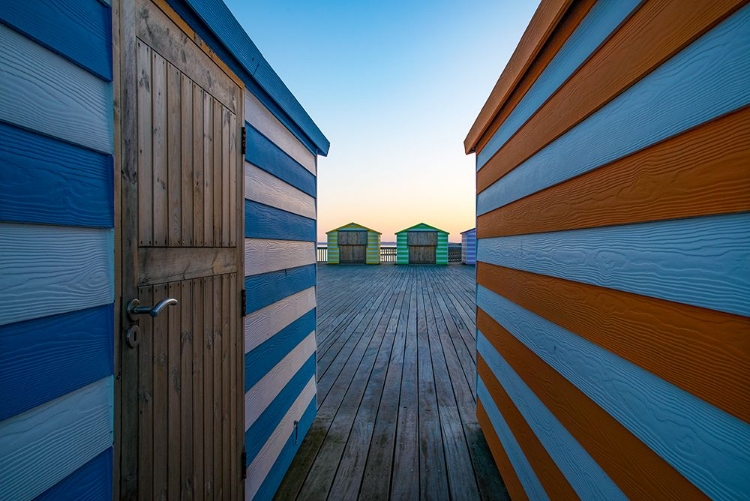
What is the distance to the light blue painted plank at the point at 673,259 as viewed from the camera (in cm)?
48

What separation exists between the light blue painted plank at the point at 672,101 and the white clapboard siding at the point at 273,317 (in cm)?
151

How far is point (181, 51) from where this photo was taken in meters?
1.06

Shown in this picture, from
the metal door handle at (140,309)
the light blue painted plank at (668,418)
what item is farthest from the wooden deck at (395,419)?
the metal door handle at (140,309)

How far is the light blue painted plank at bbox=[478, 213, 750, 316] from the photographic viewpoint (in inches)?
19.1

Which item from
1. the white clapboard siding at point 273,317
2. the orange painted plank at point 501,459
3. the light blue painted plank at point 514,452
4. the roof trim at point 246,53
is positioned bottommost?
the orange painted plank at point 501,459

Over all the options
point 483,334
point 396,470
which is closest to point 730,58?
point 483,334

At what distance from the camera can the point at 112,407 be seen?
784 mm

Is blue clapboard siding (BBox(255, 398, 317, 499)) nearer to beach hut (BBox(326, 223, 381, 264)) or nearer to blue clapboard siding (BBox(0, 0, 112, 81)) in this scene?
blue clapboard siding (BBox(0, 0, 112, 81))

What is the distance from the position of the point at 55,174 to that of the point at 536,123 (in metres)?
1.58

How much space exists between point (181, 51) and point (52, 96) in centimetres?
55

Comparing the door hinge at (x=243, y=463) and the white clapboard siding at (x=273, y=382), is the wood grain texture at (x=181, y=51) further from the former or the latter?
the door hinge at (x=243, y=463)

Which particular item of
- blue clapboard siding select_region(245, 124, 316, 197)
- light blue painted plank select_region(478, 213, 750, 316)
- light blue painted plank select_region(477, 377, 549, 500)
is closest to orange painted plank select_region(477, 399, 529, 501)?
light blue painted plank select_region(477, 377, 549, 500)

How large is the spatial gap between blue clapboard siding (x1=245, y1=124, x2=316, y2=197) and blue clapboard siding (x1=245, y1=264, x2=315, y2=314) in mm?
590

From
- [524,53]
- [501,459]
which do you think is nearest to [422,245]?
[501,459]
